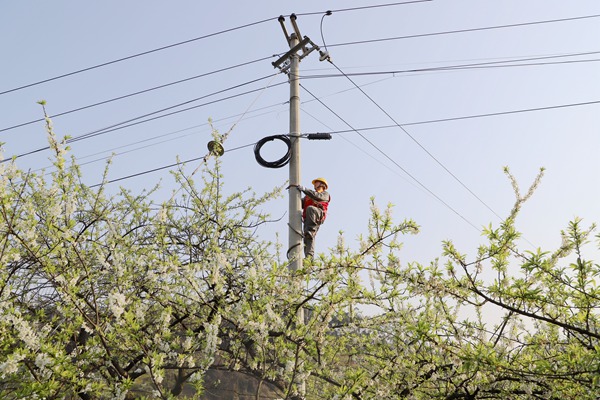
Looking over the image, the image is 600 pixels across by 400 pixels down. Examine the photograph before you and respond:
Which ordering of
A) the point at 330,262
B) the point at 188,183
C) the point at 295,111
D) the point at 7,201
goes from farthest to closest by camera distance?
1. the point at 295,111
2. the point at 188,183
3. the point at 330,262
4. the point at 7,201

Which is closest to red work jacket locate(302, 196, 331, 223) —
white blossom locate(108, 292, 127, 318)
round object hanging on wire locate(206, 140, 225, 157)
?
round object hanging on wire locate(206, 140, 225, 157)

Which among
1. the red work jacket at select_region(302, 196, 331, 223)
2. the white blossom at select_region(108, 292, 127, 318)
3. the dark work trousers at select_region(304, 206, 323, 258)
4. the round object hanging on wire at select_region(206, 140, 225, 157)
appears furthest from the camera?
the red work jacket at select_region(302, 196, 331, 223)

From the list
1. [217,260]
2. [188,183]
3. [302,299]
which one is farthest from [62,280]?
Result: [188,183]

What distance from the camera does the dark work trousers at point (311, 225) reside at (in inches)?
281

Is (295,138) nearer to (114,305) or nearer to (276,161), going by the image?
(276,161)

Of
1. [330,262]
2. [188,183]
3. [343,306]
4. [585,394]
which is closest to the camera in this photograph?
[585,394]

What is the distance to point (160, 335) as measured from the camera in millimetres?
3988

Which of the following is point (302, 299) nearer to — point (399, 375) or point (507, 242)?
point (399, 375)

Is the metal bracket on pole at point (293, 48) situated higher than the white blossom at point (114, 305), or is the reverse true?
the metal bracket on pole at point (293, 48)

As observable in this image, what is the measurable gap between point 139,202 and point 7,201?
5.29 meters

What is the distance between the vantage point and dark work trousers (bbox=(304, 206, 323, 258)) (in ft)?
23.5

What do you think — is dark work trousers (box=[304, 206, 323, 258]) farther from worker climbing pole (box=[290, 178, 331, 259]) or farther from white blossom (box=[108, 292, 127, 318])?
white blossom (box=[108, 292, 127, 318])

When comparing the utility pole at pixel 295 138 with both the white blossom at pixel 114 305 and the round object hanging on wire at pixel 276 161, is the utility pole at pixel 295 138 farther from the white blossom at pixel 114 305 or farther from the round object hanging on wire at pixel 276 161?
the white blossom at pixel 114 305

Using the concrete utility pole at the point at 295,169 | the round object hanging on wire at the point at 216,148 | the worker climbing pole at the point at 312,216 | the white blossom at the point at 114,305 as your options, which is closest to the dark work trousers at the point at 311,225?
the worker climbing pole at the point at 312,216
